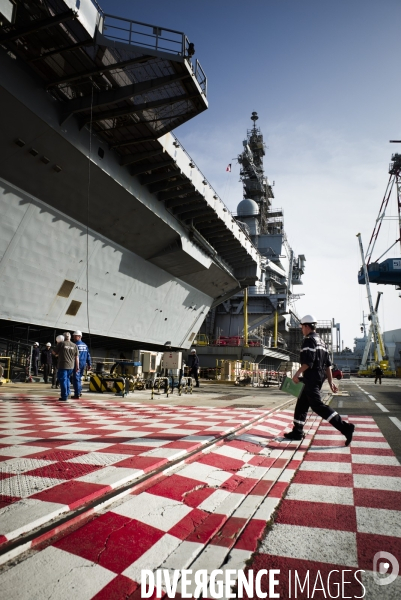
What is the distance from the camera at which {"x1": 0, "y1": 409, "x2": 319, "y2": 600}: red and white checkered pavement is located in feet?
5.74

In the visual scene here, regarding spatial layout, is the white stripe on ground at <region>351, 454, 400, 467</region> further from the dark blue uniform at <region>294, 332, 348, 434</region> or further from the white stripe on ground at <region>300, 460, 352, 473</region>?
the dark blue uniform at <region>294, 332, 348, 434</region>

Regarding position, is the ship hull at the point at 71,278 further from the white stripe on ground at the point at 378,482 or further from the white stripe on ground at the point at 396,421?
the white stripe on ground at the point at 378,482

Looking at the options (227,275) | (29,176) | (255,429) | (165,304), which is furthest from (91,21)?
(227,275)

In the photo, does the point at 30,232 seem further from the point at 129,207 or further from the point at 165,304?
the point at 165,304

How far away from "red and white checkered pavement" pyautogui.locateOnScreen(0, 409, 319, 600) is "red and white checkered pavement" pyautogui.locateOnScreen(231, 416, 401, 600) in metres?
0.17

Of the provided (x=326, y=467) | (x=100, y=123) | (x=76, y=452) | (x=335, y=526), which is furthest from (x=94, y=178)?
(x=335, y=526)

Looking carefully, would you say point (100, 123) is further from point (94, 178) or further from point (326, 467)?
point (326, 467)

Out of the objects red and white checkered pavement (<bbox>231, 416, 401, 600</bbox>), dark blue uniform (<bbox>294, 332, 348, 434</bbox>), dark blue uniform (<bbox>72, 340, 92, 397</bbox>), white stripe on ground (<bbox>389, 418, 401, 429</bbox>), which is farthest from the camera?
dark blue uniform (<bbox>72, 340, 92, 397</bbox>)

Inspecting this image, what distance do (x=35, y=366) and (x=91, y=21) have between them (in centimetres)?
1381

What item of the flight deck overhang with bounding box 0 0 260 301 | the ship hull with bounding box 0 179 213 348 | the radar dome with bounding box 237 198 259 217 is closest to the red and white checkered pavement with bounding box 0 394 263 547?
the ship hull with bounding box 0 179 213 348

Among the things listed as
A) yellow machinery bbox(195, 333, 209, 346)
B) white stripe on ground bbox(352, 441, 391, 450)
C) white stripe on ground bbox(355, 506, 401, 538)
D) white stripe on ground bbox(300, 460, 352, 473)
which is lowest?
white stripe on ground bbox(352, 441, 391, 450)

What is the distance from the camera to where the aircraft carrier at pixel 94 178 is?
1100 cm

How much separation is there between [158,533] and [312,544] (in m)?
0.95

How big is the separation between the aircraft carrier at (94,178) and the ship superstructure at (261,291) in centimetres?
1577
